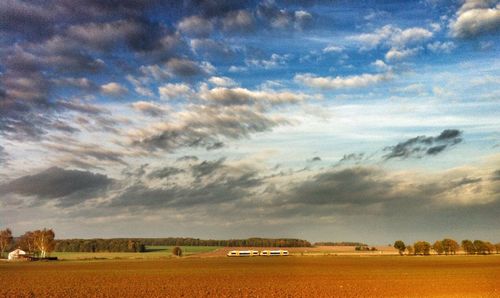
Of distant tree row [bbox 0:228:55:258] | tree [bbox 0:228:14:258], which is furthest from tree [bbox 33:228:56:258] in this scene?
tree [bbox 0:228:14:258]

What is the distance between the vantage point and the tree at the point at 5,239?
18357 centimetres

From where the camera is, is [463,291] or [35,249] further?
[35,249]

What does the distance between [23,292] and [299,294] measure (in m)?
23.1

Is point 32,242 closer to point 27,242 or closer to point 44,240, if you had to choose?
point 27,242

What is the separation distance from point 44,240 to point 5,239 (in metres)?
28.6

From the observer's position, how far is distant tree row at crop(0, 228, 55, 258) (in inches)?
6580

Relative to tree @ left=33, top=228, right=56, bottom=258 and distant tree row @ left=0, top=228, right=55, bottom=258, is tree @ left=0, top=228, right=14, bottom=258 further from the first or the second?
tree @ left=33, top=228, right=56, bottom=258

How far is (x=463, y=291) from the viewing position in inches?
1684

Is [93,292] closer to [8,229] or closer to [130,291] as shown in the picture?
[130,291]

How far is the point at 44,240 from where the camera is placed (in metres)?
166

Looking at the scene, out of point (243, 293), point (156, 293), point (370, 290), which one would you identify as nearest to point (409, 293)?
point (370, 290)

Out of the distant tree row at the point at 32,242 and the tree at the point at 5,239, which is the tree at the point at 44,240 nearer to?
the distant tree row at the point at 32,242

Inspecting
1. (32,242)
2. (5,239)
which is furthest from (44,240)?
(5,239)

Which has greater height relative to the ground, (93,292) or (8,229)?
(8,229)
